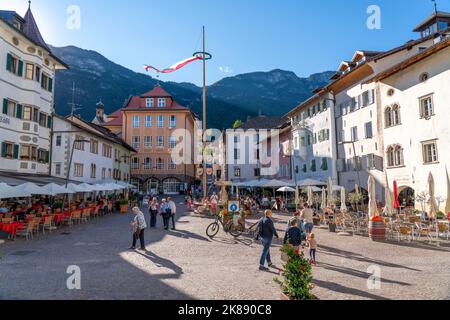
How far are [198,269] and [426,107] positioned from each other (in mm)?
20302

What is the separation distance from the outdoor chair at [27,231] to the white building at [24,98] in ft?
32.4

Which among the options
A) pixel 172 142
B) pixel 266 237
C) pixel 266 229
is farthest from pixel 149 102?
pixel 266 237

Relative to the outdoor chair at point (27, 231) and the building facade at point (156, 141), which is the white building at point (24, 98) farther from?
the building facade at point (156, 141)

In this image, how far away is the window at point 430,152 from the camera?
21.3m

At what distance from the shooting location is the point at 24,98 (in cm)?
2672

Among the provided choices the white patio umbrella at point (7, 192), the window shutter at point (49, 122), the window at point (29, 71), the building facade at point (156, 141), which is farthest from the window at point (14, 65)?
the building facade at point (156, 141)

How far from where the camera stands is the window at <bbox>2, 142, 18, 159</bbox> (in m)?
24.6

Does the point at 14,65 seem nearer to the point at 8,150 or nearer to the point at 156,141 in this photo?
the point at 8,150

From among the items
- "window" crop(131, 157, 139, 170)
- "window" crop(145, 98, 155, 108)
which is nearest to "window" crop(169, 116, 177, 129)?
"window" crop(145, 98, 155, 108)

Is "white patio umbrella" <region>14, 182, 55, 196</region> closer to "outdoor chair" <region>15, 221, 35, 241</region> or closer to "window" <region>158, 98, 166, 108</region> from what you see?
"outdoor chair" <region>15, 221, 35, 241</region>

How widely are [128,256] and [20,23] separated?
27.2 meters

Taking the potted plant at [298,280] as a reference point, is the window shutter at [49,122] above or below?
above

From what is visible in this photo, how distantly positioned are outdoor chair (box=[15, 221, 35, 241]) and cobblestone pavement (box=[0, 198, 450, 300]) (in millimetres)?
968
